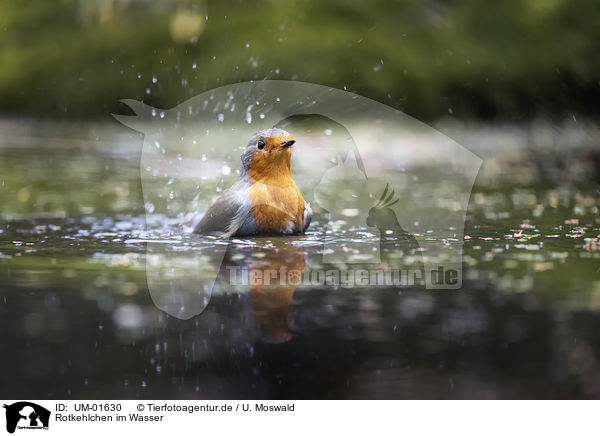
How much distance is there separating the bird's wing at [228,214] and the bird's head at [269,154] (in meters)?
0.16

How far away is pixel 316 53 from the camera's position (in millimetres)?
12008

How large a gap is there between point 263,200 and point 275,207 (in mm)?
85

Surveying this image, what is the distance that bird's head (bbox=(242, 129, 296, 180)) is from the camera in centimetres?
524

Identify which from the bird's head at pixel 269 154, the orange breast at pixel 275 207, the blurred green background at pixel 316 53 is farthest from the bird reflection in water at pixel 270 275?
the blurred green background at pixel 316 53

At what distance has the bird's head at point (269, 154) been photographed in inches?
206

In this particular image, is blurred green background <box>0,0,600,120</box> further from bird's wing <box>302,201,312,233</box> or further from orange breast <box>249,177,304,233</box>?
orange breast <box>249,177,304,233</box>

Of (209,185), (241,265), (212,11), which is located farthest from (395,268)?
(212,11)

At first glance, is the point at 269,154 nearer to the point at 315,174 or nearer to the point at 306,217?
the point at 306,217
